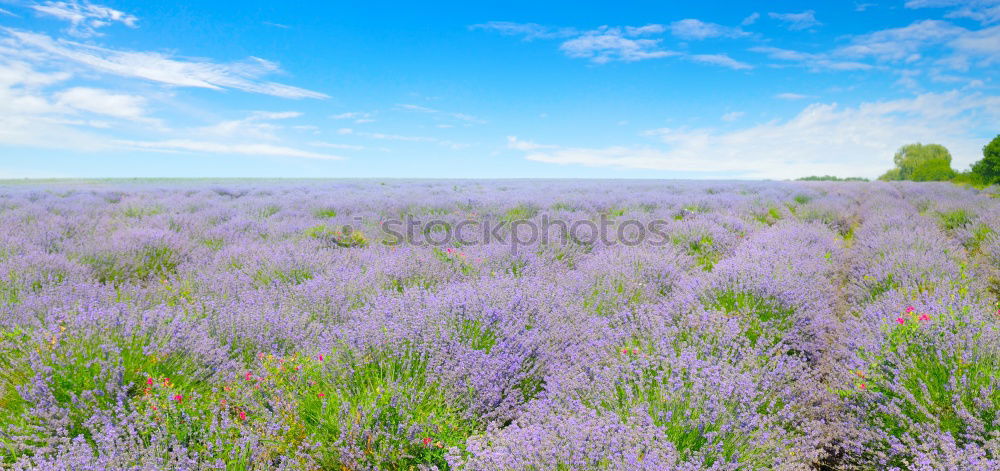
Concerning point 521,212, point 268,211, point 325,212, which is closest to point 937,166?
point 521,212

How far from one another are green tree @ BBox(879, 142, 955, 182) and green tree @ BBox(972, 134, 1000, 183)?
1972 cm

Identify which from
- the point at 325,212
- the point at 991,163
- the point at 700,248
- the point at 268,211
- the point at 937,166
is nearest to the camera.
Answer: the point at 700,248

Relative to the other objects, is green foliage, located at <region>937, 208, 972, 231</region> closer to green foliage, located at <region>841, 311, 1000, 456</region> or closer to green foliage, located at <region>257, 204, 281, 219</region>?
green foliage, located at <region>841, 311, 1000, 456</region>

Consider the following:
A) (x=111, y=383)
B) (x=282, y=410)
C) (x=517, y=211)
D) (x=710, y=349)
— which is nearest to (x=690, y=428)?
(x=710, y=349)

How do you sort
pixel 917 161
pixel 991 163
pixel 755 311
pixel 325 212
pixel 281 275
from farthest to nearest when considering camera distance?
pixel 917 161, pixel 991 163, pixel 325 212, pixel 281 275, pixel 755 311

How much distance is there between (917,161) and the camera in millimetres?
48062

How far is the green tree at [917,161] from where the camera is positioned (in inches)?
1567

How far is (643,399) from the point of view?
2.22 metres

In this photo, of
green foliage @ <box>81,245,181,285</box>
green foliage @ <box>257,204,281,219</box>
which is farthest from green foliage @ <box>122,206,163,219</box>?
green foliage @ <box>81,245,181,285</box>

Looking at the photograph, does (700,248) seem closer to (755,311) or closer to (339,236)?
(755,311)

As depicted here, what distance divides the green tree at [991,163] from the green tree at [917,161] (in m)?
19.7

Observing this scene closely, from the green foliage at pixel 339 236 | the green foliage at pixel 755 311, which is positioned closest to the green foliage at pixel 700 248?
the green foliage at pixel 755 311

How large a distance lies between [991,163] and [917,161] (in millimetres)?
32889

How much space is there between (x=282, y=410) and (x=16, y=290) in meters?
2.99
